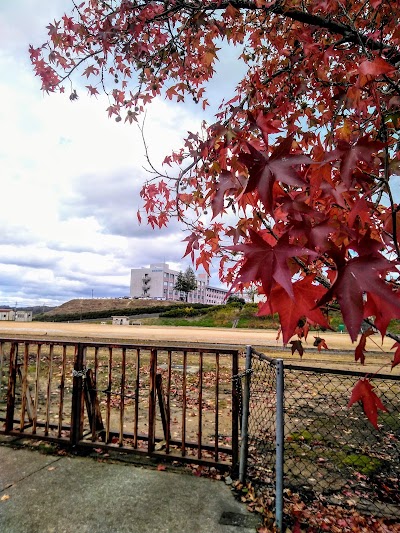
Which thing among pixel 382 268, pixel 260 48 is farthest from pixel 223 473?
pixel 260 48

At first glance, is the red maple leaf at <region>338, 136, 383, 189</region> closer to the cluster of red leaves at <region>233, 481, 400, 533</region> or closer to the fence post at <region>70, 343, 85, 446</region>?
the cluster of red leaves at <region>233, 481, 400, 533</region>

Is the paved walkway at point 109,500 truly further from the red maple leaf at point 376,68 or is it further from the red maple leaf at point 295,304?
the red maple leaf at point 376,68

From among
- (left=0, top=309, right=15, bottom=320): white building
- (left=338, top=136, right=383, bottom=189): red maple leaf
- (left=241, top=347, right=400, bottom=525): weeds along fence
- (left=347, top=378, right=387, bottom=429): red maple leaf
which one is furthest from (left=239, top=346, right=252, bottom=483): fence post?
(left=0, top=309, right=15, bottom=320): white building

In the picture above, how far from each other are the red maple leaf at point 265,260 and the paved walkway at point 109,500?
2.54m

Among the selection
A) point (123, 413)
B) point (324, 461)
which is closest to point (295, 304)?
point (324, 461)

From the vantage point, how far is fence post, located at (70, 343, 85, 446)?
4.33 metres

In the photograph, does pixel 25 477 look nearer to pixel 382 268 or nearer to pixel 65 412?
pixel 65 412

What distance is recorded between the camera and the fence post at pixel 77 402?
433 centimetres

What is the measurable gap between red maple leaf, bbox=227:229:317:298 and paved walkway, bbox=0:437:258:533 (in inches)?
99.9

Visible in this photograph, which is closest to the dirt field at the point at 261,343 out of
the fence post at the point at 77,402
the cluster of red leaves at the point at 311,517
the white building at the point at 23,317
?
the cluster of red leaves at the point at 311,517

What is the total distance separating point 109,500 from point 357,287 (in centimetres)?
314

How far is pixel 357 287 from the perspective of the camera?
1151 mm

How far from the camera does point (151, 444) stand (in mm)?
4066

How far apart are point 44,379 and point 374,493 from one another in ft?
Answer: 25.6
